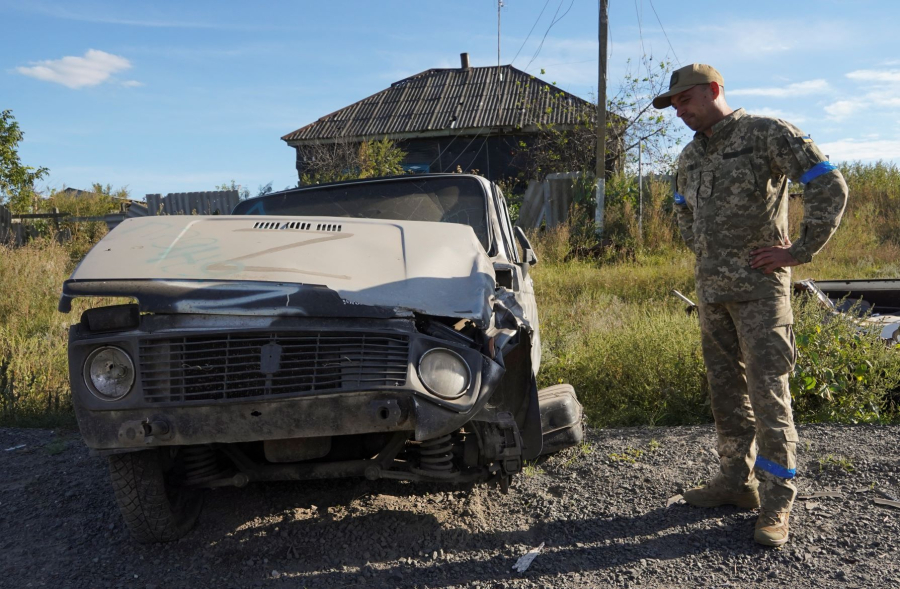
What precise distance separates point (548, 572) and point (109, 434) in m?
1.76

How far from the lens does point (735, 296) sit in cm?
306

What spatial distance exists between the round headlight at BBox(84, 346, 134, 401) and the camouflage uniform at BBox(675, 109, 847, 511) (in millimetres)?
2460

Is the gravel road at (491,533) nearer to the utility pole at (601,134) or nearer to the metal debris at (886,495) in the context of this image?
the metal debris at (886,495)

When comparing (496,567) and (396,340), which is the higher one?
(396,340)

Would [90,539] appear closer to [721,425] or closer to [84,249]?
[721,425]

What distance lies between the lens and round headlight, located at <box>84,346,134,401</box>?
2.61 m

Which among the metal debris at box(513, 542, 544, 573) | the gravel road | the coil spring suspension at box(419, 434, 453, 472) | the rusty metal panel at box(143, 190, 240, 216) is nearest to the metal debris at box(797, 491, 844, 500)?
the gravel road

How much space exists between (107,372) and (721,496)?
106 inches

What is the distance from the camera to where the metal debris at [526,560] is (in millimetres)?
2834

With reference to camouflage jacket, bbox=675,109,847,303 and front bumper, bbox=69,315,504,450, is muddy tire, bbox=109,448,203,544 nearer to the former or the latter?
front bumper, bbox=69,315,504,450

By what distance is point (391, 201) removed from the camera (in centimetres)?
429

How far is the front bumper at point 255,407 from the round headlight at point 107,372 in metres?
0.03

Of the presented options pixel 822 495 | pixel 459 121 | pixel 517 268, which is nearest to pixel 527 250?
pixel 517 268

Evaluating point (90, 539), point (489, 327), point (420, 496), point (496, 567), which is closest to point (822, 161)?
point (489, 327)
